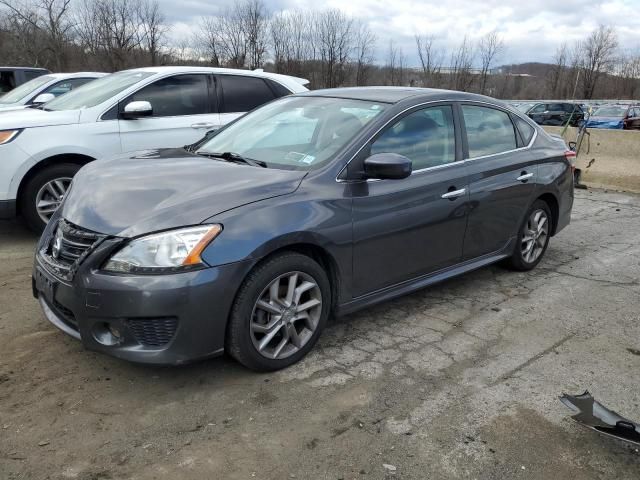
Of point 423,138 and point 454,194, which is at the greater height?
point 423,138

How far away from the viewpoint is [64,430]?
8.79ft

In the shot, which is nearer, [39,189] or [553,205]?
[553,205]

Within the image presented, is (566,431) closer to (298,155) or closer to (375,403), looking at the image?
(375,403)

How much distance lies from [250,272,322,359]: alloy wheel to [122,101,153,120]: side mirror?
11.2 ft

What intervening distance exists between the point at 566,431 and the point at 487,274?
8.17ft

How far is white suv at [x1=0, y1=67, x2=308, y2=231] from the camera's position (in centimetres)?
536

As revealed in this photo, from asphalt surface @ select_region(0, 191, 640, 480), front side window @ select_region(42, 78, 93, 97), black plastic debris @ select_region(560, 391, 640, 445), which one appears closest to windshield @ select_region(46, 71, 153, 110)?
asphalt surface @ select_region(0, 191, 640, 480)

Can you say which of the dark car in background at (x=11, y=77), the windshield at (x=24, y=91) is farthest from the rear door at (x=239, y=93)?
the dark car in background at (x=11, y=77)

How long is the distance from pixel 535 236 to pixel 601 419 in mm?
2689

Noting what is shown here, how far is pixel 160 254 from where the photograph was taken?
277 centimetres

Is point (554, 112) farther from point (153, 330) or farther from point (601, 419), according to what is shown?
point (153, 330)

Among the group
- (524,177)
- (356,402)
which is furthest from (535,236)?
(356,402)

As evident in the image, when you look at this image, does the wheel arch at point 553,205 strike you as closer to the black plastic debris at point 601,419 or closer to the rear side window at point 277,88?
the black plastic debris at point 601,419

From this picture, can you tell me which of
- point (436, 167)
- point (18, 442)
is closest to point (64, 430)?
point (18, 442)
